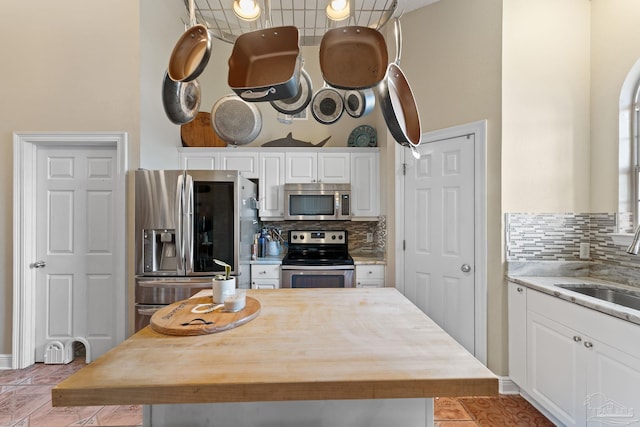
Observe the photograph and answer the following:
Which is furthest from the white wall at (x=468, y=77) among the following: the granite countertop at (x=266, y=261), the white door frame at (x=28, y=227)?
the white door frame at (x=28, y=227)

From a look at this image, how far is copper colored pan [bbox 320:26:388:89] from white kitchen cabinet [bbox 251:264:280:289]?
2.24m

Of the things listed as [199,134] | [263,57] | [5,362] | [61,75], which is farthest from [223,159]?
[5,362]

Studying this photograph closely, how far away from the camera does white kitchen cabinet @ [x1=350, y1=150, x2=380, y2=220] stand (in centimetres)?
341

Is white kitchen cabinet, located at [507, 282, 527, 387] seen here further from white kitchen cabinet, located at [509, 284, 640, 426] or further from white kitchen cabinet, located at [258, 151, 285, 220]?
white kitchen cabinet, located at [258, 151, 285, 220]

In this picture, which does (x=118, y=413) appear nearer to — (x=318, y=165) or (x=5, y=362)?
(x=5, y=362)

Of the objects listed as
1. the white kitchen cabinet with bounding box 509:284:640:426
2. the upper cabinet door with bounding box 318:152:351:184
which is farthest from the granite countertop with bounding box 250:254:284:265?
the white kitchen cabinet with bounding box 509:284:640:426

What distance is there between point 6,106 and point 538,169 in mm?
4607

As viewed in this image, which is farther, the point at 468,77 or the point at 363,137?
the point at 363,137

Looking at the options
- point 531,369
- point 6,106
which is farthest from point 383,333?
point 6,106

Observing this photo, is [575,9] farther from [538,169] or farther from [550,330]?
[550,330]

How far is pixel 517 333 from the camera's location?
217 centimetres

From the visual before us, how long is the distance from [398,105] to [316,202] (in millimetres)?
2063

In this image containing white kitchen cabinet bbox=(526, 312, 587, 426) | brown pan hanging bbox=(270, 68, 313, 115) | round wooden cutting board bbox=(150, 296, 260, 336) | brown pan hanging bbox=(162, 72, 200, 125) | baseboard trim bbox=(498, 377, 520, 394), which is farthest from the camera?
baseboard trim bbox=(498, 377, 520, 394)

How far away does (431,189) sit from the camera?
8.81 feet
